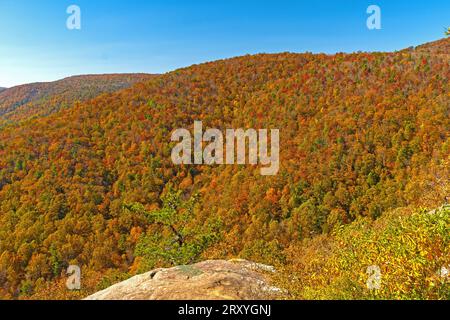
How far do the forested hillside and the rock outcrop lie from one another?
73.4ft

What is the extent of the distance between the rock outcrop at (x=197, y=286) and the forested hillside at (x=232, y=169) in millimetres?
22379

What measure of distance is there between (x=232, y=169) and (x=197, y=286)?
92952 millimetres

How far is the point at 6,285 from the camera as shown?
253 ft

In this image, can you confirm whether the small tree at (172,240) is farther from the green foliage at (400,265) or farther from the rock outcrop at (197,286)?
the green foliage at (400,265)

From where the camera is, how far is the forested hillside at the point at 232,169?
74.1 m

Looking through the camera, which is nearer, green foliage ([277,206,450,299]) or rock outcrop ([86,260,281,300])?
green foliage ([277,206,450,299])

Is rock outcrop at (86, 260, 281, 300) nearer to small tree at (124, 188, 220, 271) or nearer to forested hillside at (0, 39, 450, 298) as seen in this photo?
small tree at (124, 188, 220, 271)

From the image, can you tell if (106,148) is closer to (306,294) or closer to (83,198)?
(83,198)

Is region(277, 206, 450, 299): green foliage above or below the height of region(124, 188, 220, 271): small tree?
above

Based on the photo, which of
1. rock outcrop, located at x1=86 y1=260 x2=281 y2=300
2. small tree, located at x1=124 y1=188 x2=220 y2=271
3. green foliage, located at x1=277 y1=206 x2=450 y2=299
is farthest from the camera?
small tree, located at x1=124 y1=188 x2=220 y2=271

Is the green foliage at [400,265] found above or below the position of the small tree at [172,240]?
above

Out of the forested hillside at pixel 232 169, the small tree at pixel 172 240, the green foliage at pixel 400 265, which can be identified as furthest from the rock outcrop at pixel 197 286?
the forested hillside at pixel 232 169

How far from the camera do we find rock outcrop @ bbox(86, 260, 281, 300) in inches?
478

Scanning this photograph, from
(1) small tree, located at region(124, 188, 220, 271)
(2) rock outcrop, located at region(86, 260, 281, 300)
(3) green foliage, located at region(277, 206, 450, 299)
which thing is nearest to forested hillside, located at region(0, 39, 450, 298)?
(1) small tree, located at region(124, 188, 220, 271)
